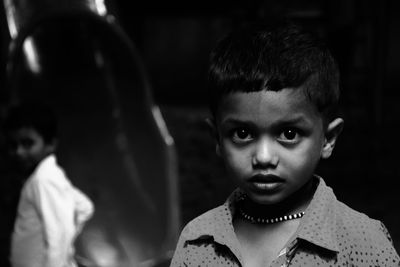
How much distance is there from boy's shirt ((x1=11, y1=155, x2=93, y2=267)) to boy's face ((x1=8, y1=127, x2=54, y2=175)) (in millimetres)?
103

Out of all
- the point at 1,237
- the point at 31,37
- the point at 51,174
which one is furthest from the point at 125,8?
the point at 51,174

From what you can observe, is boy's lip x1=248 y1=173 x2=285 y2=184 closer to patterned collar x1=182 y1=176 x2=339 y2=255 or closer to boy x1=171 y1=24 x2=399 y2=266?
boy x1=171 y1=24 x2=399 y2=266

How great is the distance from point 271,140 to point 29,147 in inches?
82.7

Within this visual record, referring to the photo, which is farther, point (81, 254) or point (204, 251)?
point (81, 254)

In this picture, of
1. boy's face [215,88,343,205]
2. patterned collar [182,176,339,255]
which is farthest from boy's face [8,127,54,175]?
boy's face [215,88,343,205]

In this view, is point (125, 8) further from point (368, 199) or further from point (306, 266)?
point (306, 266)

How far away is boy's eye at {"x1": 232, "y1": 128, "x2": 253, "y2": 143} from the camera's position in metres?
1.50

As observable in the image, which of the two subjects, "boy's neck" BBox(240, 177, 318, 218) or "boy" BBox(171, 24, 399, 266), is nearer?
→ "boy" BBox(171, 24, 399, 266)

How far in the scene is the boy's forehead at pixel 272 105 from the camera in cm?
146

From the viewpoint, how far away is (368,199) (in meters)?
5.54

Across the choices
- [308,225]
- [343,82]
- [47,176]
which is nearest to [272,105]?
[308,225]

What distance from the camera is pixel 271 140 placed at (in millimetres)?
1486

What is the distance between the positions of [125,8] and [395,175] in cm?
594

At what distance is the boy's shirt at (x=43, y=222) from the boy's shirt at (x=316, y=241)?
1680mm
